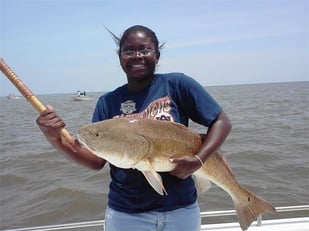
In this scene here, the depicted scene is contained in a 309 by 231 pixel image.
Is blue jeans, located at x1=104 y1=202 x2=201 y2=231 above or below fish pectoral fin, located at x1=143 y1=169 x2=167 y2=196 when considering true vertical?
below

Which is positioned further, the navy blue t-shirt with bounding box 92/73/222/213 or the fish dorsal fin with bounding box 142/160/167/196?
the navy blue t-shirt with bounding box 92/73/222/213

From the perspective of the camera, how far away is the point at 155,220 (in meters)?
2.21

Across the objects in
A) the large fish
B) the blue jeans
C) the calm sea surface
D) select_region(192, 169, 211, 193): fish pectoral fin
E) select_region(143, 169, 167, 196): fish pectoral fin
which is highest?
the large fish

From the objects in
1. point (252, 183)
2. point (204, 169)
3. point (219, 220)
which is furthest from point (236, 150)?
point (204, 169)

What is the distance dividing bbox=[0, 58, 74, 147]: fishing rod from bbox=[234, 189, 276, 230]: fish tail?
114 centimetres

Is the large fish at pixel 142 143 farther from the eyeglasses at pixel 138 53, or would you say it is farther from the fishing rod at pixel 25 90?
the eyeglasses at pixel 138 53

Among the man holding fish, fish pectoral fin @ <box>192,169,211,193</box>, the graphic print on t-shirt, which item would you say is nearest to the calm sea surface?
fish pectoral fin @ <box>192,169,211,193</box>

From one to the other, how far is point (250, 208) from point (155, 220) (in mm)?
652

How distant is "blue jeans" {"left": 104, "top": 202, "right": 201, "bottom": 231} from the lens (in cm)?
221

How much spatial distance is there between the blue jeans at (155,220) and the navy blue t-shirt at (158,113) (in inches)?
1.2

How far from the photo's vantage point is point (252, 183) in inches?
360

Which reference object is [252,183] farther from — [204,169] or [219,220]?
[204,169]

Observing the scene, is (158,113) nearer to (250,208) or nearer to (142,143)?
(142,143)

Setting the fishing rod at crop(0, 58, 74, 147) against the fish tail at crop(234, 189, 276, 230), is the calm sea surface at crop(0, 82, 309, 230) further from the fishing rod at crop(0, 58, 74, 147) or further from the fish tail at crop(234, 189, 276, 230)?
the fishing rod at crop(0, 58, 74, 147)
